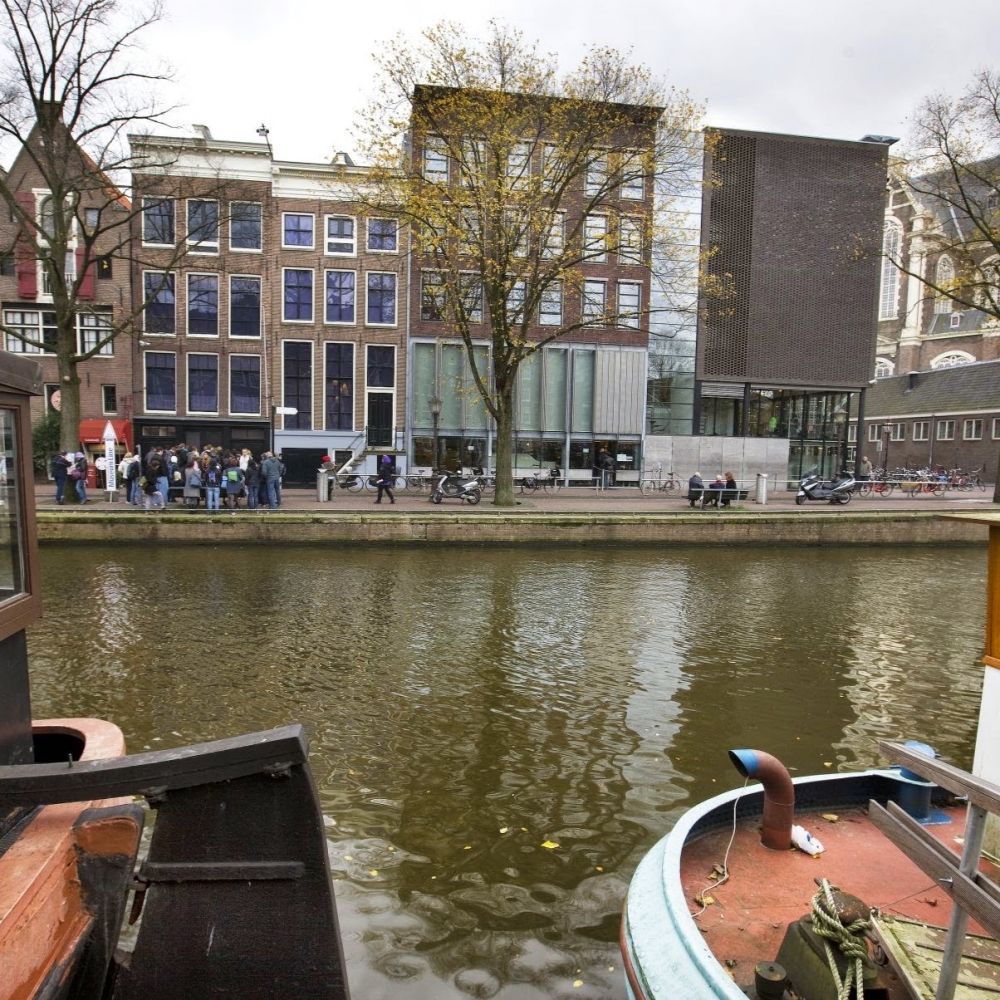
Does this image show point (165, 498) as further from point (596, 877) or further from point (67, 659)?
point (596, 877)

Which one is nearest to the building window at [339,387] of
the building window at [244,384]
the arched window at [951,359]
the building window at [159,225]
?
the building window at [244,384]

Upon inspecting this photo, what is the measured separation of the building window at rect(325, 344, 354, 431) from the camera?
2950 cm

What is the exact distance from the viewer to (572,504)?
73.8 ft

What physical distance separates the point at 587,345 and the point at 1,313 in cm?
2137

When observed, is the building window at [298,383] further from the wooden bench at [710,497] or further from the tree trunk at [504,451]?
the wooden bench at [710,497]

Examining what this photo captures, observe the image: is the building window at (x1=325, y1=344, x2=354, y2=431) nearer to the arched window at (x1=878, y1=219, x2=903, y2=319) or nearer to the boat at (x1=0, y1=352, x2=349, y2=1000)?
the boat at (x1=0, y1=352, x2=349, y2=1000)

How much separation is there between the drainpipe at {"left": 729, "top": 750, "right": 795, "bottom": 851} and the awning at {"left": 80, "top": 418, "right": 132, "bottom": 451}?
2737 centimetres

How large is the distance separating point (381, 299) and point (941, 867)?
29.3 metres

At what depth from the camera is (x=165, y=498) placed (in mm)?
18578

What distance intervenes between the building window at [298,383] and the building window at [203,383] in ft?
8.21

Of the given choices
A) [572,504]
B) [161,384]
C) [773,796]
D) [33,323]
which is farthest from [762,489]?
[33,323]

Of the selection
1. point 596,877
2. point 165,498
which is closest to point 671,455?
point 165,498

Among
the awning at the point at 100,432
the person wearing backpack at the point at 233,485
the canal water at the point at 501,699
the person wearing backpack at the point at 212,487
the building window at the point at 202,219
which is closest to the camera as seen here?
the canal water at the point at 501,699

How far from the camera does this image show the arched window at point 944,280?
22.5 meters
